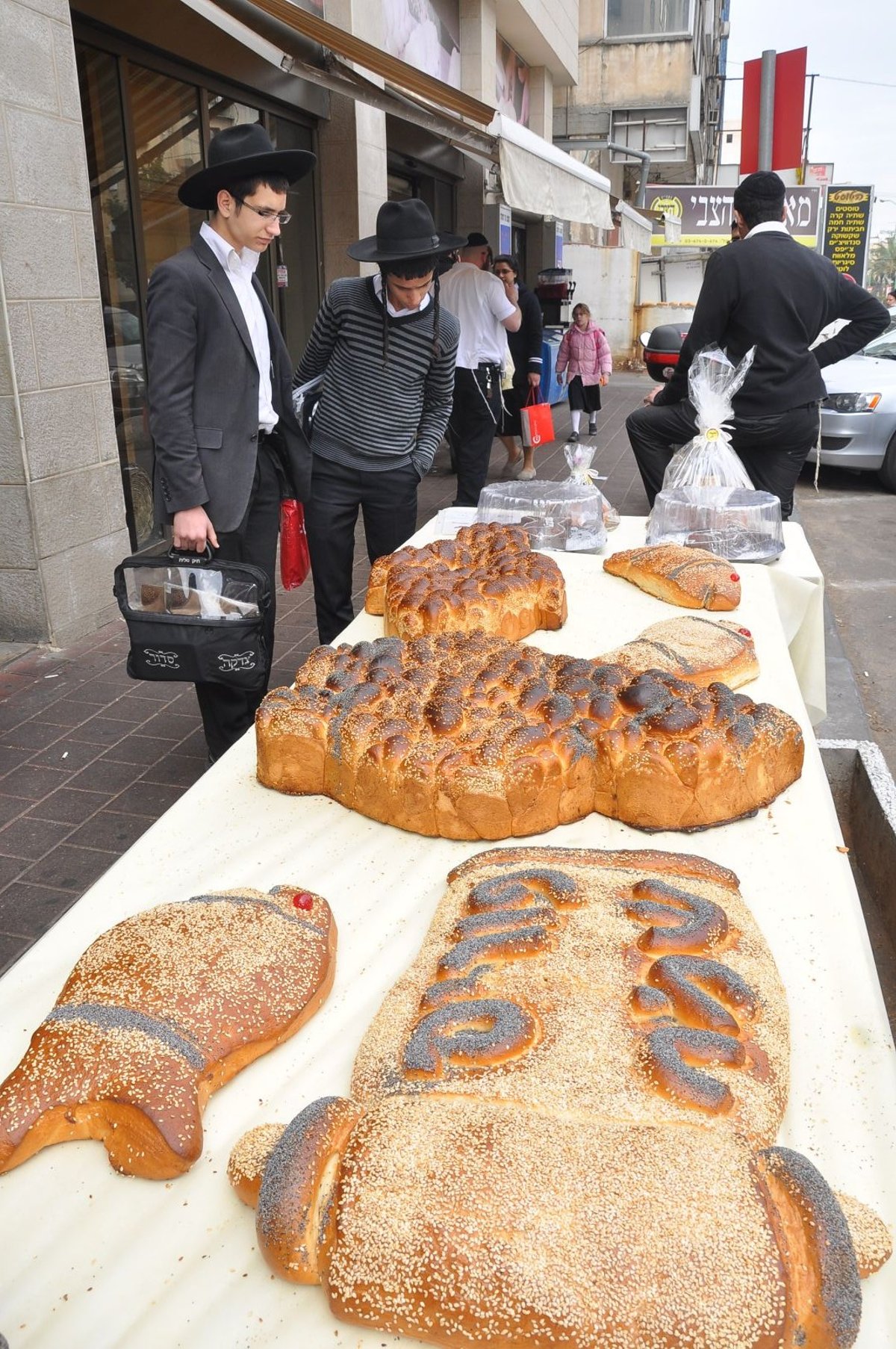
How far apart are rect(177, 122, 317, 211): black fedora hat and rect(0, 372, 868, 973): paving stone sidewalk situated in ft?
7.19

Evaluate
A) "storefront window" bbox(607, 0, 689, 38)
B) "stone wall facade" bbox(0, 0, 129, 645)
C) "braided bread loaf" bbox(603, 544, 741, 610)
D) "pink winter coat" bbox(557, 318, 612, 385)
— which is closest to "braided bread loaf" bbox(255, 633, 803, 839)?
"braided bread loaf" bbox(603, 544, 741, 610)

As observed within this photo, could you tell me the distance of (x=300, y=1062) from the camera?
4.46 ft

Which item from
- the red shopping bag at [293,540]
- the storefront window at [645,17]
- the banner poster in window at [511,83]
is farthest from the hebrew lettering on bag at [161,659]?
the storefront window at [645,17]

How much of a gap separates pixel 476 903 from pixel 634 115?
94.9 feet

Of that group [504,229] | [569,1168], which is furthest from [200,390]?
[504,229]

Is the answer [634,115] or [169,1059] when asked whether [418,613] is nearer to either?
[169,1059]

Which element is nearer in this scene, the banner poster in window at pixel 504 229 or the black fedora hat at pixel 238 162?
the black fedora hat at pixel 238 162

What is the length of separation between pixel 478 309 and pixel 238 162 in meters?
5.47

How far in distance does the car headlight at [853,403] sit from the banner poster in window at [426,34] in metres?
5.17

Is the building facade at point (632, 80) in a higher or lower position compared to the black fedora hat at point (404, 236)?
higher

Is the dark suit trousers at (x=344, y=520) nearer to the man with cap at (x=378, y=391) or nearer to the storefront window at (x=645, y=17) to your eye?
the man with cap at (x=378, y=391)

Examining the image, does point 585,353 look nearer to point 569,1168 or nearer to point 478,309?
point 478,309

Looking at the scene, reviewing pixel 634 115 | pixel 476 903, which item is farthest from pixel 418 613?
pixel 634 115

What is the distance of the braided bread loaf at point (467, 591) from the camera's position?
278 centimetres
